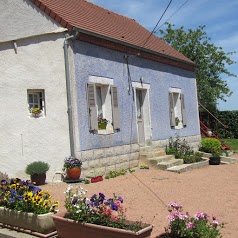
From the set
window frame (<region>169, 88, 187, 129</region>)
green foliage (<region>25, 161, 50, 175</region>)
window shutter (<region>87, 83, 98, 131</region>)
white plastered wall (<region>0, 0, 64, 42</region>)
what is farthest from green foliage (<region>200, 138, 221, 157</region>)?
white plastered wall (<region>0, 0, 64, 42</region>)

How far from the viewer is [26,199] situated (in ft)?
17.7

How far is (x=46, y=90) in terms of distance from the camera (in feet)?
33.0

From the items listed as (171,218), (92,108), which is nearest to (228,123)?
(92,108)

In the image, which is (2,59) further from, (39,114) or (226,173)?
(226,173)

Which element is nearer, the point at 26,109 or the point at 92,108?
the point at 26,109

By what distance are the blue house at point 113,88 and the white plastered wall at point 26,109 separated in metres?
0.21

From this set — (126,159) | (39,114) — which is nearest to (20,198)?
(39,114)

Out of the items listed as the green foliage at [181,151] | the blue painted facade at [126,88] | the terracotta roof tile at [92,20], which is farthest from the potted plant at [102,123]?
the green foliage at [181,151]

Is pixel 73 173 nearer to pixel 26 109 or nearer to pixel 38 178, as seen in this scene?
pixel 38 178

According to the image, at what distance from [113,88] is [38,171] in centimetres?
353

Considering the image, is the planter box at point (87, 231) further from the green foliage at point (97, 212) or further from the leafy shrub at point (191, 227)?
the leafy shrub at point (191, 227)

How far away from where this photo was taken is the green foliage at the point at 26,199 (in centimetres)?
537

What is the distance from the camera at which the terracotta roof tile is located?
10328mm

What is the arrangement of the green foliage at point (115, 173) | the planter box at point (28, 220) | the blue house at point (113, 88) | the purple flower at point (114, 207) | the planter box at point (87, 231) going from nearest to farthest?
the planter box at point (87, 231)
the purple flower at point (114, 207)
the planter box at point (28, 220)
the blue house at point (113, 88)
the green foliage at point (115, 173)
